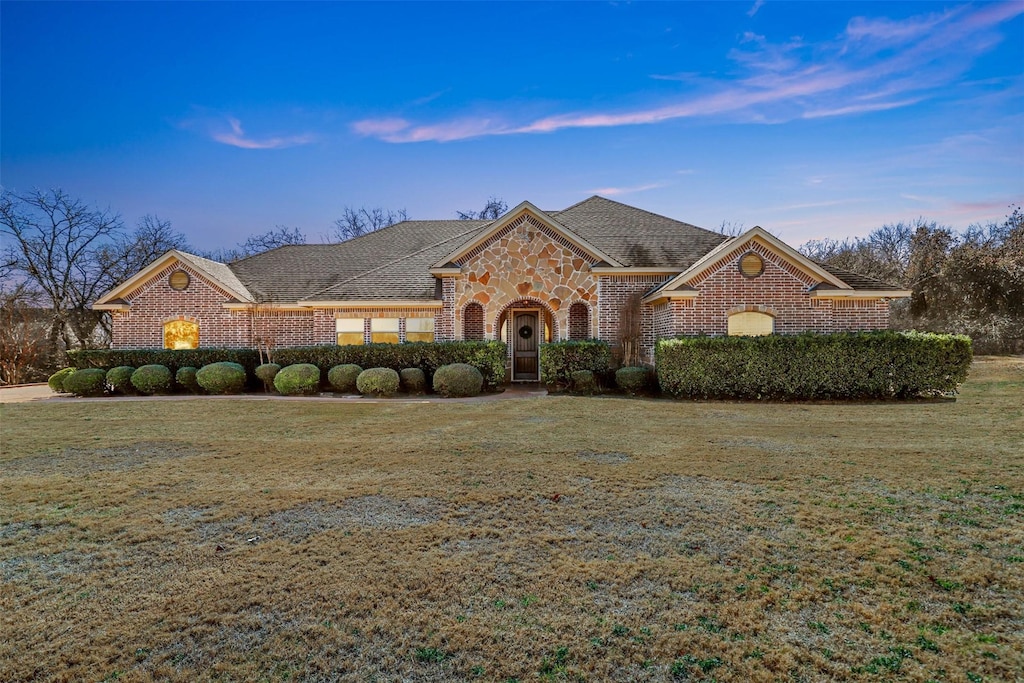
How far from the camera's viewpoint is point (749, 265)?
1470cm

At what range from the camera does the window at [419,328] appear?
17297mm

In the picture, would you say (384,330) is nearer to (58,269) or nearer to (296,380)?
(296,380)

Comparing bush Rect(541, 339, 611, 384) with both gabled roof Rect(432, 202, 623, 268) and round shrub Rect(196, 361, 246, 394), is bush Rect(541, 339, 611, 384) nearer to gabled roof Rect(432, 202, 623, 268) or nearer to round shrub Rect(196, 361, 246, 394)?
gabled roof Rect(432, 202, 623, 268)

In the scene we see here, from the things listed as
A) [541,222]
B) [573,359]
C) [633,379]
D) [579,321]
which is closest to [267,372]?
[573,359]

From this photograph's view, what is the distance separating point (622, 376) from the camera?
14250 millimetres

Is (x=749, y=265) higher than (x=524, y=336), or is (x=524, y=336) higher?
(x=749, y=265)

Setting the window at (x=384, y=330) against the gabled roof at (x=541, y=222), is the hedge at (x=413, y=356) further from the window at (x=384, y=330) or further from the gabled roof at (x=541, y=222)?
the gabled roof at (x=541, y=222)

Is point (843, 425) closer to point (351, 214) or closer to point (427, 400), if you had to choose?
point (427, 400)

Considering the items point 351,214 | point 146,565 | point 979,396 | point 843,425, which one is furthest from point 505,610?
point 351,214

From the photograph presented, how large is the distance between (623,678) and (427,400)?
1141 centimetres

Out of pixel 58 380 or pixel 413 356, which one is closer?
pixel 413 356

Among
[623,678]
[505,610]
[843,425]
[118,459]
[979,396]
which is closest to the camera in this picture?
[623,678]

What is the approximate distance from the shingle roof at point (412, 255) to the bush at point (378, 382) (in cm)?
363

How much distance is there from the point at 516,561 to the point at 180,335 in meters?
19.4
